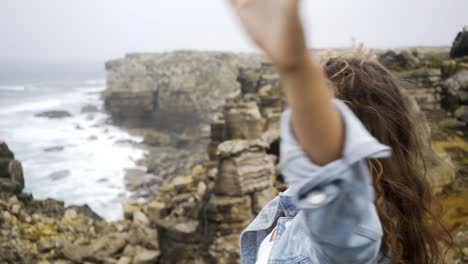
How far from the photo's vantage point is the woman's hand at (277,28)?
0.49 metres

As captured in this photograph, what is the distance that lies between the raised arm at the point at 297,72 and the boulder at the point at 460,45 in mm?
9180

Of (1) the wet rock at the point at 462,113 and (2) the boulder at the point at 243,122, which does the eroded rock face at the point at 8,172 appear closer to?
(2) the boulder at the point at 243,122

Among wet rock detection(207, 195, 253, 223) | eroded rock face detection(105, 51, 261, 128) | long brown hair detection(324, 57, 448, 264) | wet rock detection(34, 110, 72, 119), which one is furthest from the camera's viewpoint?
eroded rock face detection(105, 51, 261, 128)

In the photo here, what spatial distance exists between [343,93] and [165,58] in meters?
37.0

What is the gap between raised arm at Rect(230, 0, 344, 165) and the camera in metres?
0.50

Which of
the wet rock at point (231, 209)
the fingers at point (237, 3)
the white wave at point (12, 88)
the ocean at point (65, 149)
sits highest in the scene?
the fingers at point (237, 3)

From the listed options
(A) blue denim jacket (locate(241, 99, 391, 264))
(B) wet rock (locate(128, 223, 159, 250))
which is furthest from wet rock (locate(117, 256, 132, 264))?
(A) blue denim jacket (locate(241, 99, 391, 264))

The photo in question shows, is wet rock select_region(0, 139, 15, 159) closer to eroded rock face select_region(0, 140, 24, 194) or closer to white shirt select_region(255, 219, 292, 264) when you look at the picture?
eroded rock face select_region(0, 140, 24, 194)

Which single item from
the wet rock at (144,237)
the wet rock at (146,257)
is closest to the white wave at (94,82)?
the wet rock at (144,237)

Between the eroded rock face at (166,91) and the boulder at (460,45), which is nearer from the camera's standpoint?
the boulder at (460,45)

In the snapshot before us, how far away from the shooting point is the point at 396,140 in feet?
3.18

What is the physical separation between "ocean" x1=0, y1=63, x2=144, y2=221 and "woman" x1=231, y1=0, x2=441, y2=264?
12.9 metres

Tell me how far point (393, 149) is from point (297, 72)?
0.54m

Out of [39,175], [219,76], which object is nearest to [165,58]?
[219,76]
